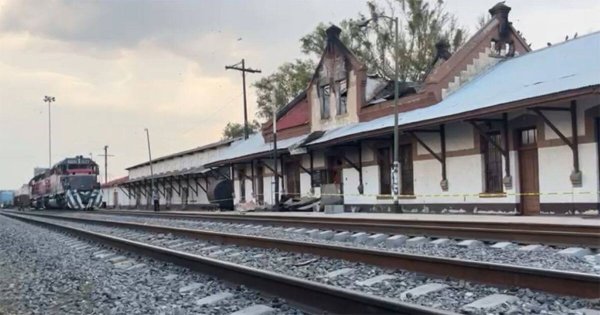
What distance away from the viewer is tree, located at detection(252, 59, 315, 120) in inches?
2323

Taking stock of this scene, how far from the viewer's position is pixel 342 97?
32.3m

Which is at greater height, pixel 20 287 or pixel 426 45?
pixel 426 45

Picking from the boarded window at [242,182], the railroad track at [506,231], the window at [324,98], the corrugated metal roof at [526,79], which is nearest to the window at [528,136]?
the corrugated metal roof at [526,79]

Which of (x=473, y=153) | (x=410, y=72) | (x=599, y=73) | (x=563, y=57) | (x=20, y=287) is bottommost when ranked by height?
(x=20, y=287)

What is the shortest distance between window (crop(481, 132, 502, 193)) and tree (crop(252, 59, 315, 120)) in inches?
1407

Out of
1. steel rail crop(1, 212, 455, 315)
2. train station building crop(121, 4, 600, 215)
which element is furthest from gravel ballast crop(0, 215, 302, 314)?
train station building crop(121, 4, 600, 215)

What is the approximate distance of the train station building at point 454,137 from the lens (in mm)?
18188

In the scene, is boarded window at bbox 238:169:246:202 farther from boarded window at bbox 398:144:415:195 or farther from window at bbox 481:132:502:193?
window at bbox 481:132:502:193

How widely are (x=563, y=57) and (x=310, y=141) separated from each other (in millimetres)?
12725

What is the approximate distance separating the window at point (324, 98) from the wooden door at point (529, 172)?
14.5 metres

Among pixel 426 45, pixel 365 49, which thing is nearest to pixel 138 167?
pixel 365 49

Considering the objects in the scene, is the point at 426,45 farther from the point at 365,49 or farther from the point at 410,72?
the point at 365,49

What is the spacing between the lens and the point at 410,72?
154ft

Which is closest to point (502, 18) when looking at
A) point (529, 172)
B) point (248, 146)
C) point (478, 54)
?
point (478, 54)
